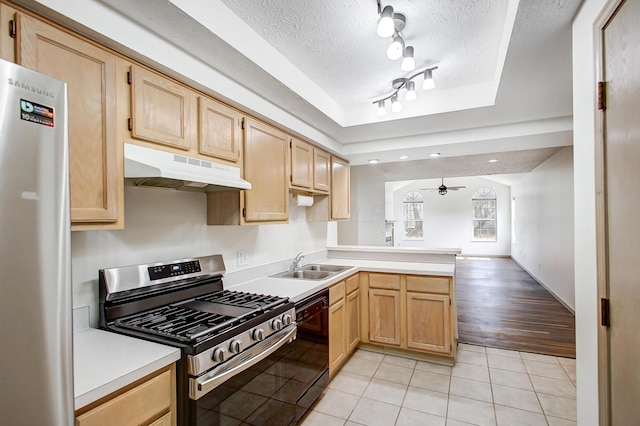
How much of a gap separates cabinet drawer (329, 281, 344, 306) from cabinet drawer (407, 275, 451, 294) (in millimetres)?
715

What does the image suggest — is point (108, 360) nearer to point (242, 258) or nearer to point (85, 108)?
point (85, 108)

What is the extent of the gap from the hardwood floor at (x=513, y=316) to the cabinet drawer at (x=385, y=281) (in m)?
1.24

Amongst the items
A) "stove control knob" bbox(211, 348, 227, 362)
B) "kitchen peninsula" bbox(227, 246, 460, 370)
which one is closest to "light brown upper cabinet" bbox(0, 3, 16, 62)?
"stove control knob" bbox(211, 348, 227, 362)

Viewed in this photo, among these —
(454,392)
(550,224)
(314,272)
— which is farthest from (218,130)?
(550,224)

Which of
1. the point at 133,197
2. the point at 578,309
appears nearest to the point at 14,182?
the point at 133,197

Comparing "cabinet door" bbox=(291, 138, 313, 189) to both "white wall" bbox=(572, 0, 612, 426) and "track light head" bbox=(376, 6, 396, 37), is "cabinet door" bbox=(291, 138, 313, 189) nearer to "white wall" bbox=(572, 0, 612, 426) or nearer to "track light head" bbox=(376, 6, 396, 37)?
"track light head" bbox=(376, 6, 396, 37)

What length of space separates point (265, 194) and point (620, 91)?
196cm

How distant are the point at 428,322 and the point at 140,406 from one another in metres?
2.57

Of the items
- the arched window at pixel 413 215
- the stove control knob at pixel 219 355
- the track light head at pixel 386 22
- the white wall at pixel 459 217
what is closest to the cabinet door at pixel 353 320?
the stove control knob at pixel 219 355

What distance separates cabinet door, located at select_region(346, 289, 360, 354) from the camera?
3006 millimetres

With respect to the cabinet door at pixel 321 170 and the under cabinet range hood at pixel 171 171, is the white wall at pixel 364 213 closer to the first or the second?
the cabinet door at pixel 321 170

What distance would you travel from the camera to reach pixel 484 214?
10883 mm

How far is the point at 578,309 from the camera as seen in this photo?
1.46 metres

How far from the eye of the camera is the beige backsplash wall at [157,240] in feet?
5.03
